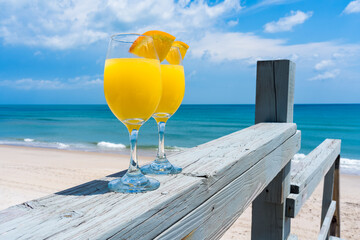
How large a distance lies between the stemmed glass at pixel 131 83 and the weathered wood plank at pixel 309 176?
1.20 meters

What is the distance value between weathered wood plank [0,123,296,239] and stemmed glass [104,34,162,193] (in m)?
0.07

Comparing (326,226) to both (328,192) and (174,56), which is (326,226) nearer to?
(328,192)

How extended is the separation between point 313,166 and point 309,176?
0.80 ft

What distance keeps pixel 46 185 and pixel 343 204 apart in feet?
19.9

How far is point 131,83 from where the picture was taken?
2.36 feet

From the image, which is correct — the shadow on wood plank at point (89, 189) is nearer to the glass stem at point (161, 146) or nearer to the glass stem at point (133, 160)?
the glass stem at point (133, 160)

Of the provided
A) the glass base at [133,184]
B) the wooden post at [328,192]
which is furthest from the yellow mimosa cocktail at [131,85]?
the wooden post at [328,192]

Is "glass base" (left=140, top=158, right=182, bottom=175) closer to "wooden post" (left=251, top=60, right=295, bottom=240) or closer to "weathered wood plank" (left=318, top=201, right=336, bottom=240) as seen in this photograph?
"wooden post" (left=251, top=60, right=295, bottom=240)

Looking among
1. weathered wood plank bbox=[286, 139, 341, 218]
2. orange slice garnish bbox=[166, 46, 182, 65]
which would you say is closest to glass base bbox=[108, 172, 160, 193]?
orange slice garnish bbox=[166, 46, 182, 65]

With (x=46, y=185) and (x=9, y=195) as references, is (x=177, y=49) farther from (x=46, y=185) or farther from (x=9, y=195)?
(x=46, y=185)

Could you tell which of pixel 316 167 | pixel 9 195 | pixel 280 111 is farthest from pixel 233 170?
pixel 9 195

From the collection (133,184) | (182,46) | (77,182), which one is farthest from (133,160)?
(77,182)

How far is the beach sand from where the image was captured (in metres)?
4.70

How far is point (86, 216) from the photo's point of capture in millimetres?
519
